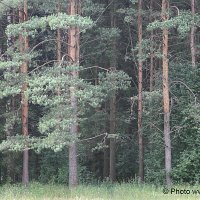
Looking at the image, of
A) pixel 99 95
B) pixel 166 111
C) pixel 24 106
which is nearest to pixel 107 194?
pixel 99 95

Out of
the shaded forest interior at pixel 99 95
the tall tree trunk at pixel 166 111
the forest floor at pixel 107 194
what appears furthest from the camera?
the tall tree trunk at pixel 166 111

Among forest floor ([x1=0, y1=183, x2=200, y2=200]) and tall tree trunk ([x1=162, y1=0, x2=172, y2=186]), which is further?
tall tree trunk ([x1=162, y1=0, x2=172, y2=186])

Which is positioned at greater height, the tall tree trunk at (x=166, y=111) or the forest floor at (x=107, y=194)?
the tall tree trunk at (x=166, y=111)

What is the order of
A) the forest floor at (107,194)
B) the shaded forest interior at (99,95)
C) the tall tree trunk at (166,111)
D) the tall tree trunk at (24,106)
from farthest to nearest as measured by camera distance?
the tall tree trunk at (24,106) → the tall tree trunk at (166,111) → the shaded forest interior at (99,95) → the forest floor at (107,194)

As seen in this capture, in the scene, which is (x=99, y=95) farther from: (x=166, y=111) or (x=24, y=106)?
(x=24, y=106)

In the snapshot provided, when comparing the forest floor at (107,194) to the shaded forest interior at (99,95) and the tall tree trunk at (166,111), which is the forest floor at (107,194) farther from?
the tall tree trunk at (166,111)

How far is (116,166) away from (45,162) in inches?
182

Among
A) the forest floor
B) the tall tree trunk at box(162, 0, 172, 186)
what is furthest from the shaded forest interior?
the forest floor

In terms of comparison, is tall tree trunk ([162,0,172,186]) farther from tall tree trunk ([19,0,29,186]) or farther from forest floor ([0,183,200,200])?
tall tree trunk ([19,0,29,186])

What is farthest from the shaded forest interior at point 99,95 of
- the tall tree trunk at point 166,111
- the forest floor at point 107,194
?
the forest floor at point 107,194

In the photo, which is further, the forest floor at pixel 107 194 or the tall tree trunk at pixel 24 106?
the tall tree trunk at pixel 24 106

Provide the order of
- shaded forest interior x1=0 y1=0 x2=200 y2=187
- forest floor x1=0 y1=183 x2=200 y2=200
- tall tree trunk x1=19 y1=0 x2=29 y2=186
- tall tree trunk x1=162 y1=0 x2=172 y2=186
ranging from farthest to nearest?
tall tree trunk x1=19 y1=0 x2=29 y2=186, tall tree trunk x1=162 y1=0 x2=172 y2=186, shaded forest interior x1=0 y1=0 x2=200 y2=187, forest floor x1=0 y1=183 x2=200 y2=200

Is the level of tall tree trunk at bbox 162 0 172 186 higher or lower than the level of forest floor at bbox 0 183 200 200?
higher

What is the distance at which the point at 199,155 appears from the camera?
1870 centimetres
